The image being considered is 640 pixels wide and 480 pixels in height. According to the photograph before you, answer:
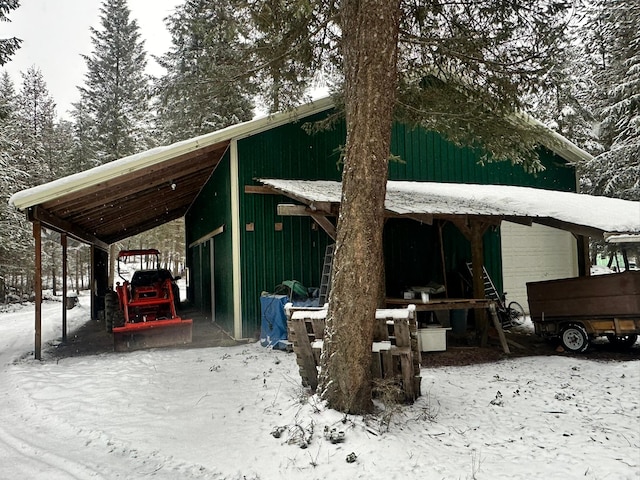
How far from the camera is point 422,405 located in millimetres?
4902

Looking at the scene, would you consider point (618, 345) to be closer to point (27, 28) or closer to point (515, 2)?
point (515, 2)

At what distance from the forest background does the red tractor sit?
3.90 metres

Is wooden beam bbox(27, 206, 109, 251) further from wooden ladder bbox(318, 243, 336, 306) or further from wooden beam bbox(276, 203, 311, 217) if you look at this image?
wooden ladder bbox(318, 243, 336, 306)

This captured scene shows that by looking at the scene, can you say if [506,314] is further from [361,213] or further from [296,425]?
[296,425]

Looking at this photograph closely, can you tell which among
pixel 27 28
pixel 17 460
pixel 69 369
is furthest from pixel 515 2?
pixel 27 28

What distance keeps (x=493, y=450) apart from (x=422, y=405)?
1040 millimetres

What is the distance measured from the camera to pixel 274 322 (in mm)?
8289

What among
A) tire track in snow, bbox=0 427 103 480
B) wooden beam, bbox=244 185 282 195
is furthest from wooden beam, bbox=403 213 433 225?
tire track in snow, bbox=0 427 103 480

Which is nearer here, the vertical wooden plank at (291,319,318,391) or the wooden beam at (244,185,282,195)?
the vertical wooden plank at (291,319,318,391)

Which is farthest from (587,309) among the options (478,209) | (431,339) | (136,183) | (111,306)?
(111,306)

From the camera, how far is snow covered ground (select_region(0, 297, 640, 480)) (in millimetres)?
3592

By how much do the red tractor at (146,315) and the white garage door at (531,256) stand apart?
8.19 meters

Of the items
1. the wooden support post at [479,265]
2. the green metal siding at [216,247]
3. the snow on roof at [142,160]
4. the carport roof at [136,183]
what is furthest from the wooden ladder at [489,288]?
the green metal siding at [216,247]

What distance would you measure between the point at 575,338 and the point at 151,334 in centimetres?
749
